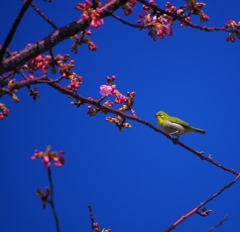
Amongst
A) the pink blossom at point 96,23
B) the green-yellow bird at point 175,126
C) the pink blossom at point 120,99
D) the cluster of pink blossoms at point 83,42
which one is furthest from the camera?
the green-yellow bird at point 175,126

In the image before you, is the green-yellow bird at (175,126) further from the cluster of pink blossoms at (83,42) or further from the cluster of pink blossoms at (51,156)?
the cluster of pink blossoms at (51,156)

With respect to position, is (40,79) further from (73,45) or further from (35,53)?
(73,45)

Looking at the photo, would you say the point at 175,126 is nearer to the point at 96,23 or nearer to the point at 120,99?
the point at 120,99

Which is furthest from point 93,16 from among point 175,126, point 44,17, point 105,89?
point 175,126

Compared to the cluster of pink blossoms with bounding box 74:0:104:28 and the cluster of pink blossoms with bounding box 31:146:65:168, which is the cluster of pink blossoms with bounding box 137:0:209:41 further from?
the cluster of pink blossoms with bounding box 31:146:65:168

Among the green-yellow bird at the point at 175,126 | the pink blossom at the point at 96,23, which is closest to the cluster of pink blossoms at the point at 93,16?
the pink blossom at the point at 96,23

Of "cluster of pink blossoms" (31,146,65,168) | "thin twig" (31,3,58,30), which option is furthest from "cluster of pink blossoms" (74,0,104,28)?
"cluster of pink blossoms" (31,146,65,168)

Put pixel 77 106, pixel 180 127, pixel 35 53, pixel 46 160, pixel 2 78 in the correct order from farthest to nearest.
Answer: pixel 180 127
pixel 77 106
pixel 2 78
pixel 35 53
pixel 46 160

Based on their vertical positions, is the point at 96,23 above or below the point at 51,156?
above

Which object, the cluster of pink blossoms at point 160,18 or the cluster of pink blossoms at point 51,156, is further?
the cluster of pink blossoms at point 160,18

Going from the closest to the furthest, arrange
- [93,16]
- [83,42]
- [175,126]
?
[93,16] → [83,42] → [175,126]

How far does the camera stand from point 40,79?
107 inches

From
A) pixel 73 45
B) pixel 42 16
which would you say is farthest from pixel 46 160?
pixel 73 45

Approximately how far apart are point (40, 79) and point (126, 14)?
4.31 ft
